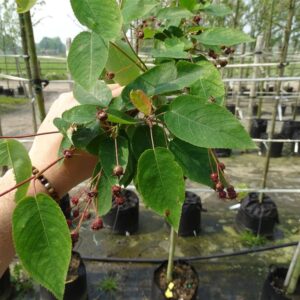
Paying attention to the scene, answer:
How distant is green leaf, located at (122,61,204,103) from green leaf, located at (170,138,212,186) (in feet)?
0.26

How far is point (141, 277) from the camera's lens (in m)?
2.06

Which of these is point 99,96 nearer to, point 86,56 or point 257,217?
point 86,56

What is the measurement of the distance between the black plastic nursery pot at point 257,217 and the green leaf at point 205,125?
2.27 meters

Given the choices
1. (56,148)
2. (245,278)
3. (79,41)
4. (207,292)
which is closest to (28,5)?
(79,41)

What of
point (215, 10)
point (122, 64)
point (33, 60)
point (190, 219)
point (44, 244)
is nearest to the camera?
point (44, 244)

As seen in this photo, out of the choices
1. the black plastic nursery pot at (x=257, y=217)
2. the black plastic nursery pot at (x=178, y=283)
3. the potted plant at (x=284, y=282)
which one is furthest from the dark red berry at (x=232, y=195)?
the black plastic nursery pot at (x=257, y=217)

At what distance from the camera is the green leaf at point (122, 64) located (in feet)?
1.83

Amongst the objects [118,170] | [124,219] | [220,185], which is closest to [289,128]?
[124,219]

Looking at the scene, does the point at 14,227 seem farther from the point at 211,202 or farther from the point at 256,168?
the point at 256,168

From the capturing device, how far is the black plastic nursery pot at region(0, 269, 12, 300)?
72.6 inches

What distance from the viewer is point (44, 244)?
35cm

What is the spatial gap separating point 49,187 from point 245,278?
182 centimetres

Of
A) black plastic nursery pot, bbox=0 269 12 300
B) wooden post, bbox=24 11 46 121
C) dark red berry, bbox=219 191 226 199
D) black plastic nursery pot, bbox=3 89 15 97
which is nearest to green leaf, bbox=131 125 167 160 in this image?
dark red berry, bbox=219 191 226 199

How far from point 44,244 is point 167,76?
269 mm
